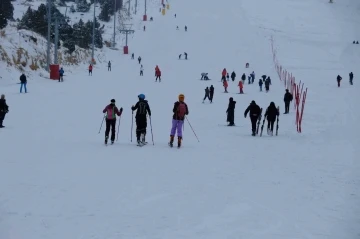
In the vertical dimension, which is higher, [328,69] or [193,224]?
[328,69]

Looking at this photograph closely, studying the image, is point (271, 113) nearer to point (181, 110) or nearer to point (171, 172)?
point (181, 110)

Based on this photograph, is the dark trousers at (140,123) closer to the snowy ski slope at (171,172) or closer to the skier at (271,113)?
the snowy ski slope at (171,172)

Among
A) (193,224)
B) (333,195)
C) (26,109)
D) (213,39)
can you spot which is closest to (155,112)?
(26,109)

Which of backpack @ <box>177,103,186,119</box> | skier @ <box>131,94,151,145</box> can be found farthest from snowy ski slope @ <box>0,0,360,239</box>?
backpack @ <box>177,103,186,119</box>

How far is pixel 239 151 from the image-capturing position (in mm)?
13211

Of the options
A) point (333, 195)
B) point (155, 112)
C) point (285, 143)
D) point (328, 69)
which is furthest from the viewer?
point (328, 69)

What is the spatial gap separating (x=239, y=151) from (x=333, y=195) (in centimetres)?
494

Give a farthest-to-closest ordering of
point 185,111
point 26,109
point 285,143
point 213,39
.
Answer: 1. point 213,39
2. point 26,109
3. point 285,143
4. point 185,111

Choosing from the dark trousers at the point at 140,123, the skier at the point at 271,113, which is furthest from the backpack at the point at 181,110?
the skier at the point at 271,113

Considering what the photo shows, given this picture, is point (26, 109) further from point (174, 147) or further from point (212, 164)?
point (212, 164)

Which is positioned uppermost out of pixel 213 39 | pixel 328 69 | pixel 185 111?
pixel 213 39

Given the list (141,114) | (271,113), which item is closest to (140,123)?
(141,114)

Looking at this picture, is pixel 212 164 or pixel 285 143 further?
pixel 285 143

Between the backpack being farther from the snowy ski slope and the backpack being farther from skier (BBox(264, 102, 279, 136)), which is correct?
skier (BBox(264, 102, 279, 136))
